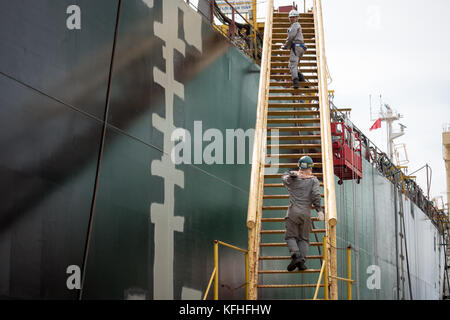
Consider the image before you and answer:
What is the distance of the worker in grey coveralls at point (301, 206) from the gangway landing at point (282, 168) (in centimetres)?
30

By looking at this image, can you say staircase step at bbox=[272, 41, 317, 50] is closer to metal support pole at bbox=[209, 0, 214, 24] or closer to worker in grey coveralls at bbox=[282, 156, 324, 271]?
metal support pole at bbox=[209, 0, 214, 24]

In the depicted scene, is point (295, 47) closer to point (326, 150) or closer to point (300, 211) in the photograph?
point (326, 150)

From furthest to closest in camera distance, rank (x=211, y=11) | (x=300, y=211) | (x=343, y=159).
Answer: (x=343, y=159), (x=211, y=11), (x=300, y=211)

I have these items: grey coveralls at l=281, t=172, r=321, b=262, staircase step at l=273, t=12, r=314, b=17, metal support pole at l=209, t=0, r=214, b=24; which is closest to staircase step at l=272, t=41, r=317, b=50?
staircase step at l=273, t=12, r=314, b=17

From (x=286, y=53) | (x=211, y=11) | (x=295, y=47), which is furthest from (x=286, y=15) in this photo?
(x=211, y=11)

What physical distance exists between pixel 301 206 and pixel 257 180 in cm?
144

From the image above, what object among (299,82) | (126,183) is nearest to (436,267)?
(299,82)

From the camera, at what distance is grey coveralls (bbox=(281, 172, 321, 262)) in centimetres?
877

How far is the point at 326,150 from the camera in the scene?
1097cm

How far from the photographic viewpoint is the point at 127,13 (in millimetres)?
9281

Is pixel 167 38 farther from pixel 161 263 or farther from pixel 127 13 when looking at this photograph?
pixel 161 263

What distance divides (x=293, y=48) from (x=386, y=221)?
10.3m
